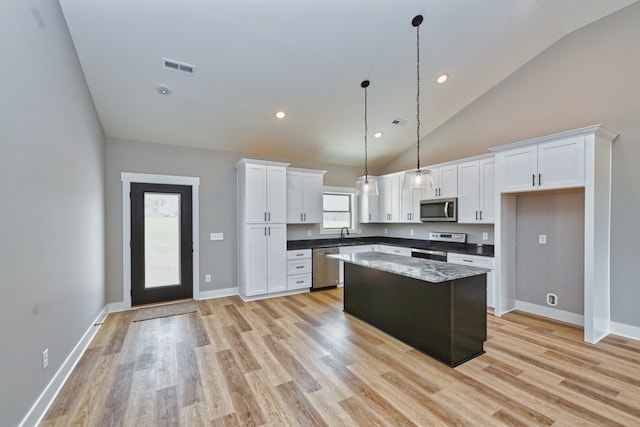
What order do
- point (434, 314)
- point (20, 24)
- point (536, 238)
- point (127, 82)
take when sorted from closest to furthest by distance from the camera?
point (20, 24), point (434, 314), point (127, 82), point (536, 238)

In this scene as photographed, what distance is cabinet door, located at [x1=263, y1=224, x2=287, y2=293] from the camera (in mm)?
4918

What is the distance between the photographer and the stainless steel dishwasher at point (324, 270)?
5.36 meters

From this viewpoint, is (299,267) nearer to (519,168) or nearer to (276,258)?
(276,258)

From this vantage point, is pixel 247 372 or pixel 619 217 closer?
pixel 247 372

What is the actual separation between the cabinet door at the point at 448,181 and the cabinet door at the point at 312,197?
90.4 inches

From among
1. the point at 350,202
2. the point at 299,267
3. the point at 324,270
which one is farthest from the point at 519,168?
the point at 299,267

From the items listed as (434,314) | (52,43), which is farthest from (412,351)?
(52,43)

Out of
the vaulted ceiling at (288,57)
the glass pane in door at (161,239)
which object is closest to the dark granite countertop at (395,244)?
the glass pane in door at (161,239)

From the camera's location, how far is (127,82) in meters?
3.36

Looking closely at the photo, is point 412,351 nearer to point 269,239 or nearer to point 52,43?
point 269,239

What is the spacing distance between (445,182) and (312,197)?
8.26 feet

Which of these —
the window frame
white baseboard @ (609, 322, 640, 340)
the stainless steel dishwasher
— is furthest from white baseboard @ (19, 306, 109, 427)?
white baseboard @ (609, 322, 640, 340)

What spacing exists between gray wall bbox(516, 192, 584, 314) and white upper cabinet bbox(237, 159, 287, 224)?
3.86m

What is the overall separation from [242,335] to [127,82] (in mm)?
3437
